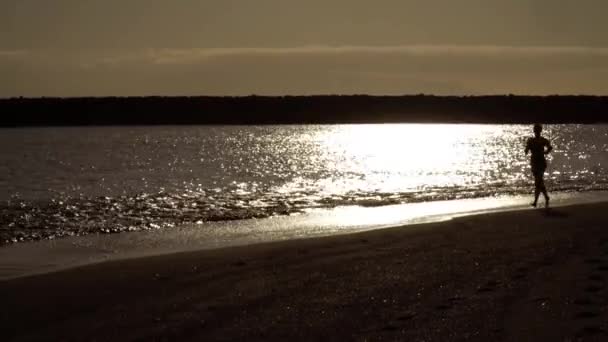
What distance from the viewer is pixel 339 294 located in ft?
34.0

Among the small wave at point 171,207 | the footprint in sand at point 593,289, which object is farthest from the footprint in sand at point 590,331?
the small wave at point 171,207

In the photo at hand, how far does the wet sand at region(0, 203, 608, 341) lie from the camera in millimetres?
8781

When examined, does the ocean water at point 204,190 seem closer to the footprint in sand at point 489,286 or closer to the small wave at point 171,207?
the small wave at point 171,207

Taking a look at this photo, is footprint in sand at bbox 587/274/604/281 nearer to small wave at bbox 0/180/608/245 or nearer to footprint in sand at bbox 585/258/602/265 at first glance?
footprint in sand at bbox 585/258/602/265

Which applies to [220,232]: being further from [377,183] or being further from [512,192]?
[377,183]

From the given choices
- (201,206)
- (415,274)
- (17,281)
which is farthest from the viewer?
(201,206)

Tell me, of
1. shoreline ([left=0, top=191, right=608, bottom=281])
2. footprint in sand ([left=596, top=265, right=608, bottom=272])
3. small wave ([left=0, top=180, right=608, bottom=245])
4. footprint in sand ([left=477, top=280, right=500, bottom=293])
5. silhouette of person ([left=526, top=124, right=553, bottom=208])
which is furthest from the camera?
silhouette of person ([left=526, top=124, right=553, bottom=208])

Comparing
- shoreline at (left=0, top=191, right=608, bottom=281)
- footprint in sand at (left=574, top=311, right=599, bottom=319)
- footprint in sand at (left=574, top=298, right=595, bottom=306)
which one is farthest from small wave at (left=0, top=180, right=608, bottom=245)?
footprint in sand at (left=574, top=311, right=599, bottom=319)

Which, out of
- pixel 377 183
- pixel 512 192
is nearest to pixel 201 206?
pixel 512 192

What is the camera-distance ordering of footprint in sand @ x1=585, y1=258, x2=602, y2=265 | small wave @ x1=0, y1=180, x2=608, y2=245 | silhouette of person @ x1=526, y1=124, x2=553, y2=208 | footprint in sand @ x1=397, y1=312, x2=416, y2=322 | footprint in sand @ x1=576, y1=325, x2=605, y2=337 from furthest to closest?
silhouette of person @ x1=526, y1=124, x2=553, y2=208, small wave @ x1=0, y1=180, x2=608, y2=245, footprint in sand @ x1=585, y1=258, x2=602, y2=265, footprint in sand @ x1=397, y1=312, x2=416, y2=322, footprint in sand @ x1=576, y1=325, x2=605, y2=337

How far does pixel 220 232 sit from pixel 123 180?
71.6 feet

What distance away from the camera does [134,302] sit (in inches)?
409

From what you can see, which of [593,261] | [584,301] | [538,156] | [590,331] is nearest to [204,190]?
[538,156]

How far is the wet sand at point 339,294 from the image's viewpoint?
8781 mm
